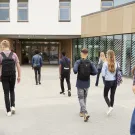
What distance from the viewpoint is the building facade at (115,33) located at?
17812 millimetres

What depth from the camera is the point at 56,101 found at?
31.3 feet

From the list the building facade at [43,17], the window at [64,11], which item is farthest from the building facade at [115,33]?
the window at [64,11]

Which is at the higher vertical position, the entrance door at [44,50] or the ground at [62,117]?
the entrance door at [44,50]

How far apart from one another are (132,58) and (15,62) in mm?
11741

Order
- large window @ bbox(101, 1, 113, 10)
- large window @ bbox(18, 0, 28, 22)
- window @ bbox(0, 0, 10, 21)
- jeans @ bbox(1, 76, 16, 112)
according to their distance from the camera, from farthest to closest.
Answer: window @ bbox(0, 0, 10, 21), large window @ bbox(18, 0, 28, 22), large window @ bbox(101, 1, 113, 10), jeans @ bbox(1, 76, 16, 112)

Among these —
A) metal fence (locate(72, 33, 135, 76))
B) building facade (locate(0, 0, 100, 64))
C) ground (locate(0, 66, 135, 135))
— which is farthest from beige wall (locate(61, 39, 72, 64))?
ground (locate(0, 66, 135, 135))

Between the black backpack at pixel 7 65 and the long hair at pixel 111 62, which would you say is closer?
the black backpack at pixel 7 65

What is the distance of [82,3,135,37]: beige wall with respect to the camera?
57.9ft

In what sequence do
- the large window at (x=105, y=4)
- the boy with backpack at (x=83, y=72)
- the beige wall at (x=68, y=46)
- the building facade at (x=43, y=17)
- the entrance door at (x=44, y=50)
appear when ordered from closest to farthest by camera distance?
the boy with backpack at (x=83, y=72), the building facade at (x=43, y=17), the large window at (x=105, y=4), the beige wall at (x=68, y=46), the entrance door at (x=44, y=50)

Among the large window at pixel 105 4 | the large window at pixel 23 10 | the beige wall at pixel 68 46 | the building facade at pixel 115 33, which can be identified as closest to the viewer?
the building facade at pixel 115 33

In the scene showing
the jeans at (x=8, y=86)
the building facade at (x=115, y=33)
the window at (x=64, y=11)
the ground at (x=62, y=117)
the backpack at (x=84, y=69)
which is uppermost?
the window at (x=64, y=11)

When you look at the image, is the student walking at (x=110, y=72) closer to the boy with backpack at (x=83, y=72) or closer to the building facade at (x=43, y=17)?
the boy with backpack at (x=83, y=72)

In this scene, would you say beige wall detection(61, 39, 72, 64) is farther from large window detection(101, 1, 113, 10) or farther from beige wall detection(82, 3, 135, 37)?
large window detection(101, 1, 113, 10)

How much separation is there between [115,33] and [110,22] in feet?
3.60
